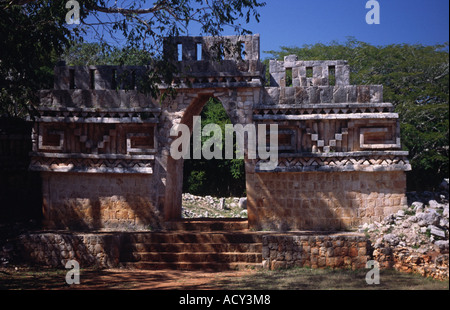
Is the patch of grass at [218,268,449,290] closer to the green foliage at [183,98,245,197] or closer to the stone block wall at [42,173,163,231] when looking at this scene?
the stone block wall at [42,173,163,231]

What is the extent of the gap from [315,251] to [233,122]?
3.38m

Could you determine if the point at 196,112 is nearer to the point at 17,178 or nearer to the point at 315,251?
the point at 17,178

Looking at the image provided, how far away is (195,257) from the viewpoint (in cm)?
958

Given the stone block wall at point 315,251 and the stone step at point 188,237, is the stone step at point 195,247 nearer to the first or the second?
the stone step at point 188,237

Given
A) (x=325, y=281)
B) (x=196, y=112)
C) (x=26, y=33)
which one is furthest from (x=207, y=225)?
(x=26, y=33)

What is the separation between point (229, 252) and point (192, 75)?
3.92m

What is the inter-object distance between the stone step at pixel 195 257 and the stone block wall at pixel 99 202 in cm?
131

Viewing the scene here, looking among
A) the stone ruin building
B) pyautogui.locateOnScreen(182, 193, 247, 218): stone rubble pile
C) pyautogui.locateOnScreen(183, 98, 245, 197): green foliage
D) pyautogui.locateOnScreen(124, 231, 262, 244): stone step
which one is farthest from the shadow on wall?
pyautogui.locateOnScreen(183, 98, 245, 197): green foliage

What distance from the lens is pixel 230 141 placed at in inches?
786

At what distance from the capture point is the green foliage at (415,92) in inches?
534

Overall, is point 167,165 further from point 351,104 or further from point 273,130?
point 351,104

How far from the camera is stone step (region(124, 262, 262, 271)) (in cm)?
933

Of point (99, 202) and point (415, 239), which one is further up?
point (99, 202)

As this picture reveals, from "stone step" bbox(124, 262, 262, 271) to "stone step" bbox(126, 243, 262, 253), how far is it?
32 cm
